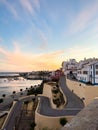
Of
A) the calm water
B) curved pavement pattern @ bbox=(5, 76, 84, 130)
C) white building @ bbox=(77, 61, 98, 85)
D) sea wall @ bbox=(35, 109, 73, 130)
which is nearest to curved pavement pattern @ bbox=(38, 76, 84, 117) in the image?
curved pavement pattern @ bbox=(5, 76, 84, 130)

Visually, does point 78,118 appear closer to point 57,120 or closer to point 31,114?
point 57,120

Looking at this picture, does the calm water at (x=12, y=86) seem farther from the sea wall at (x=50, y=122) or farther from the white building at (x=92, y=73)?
the sea wall at (x=50, y=122)

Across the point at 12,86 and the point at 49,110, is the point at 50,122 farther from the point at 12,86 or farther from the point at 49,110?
the point at 12,86

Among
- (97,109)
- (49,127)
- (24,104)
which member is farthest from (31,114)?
(97,109)

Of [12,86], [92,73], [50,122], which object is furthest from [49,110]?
[12,86]

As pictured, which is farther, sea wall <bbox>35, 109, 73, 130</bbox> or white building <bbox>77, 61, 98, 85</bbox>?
white building <bbox>77, 61, 98, 85</bbox>

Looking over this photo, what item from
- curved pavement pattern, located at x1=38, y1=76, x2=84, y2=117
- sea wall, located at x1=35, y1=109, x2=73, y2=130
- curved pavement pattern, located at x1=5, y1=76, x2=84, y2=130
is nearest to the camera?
sea wall, located at x1=35, y1=109, x2=73, y2=130

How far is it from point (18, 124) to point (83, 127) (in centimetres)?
1283

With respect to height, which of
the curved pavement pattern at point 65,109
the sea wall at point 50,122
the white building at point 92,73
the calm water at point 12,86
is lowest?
the sea wall at point 50,122

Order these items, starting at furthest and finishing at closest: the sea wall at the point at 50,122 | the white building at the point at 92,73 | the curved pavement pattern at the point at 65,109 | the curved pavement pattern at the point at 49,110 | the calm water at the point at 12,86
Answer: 1. the calm water at the point at 12,86
2. the white building at the point at 92,73
3. the curved pavement pattern at the point at 49,110
4. the curved pavement pattern at the point at 65,109
5. the sea wall at the point at 50,122

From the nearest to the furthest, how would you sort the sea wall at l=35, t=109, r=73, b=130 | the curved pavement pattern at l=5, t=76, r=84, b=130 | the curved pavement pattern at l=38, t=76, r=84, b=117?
the sea wall at l=35, t=109, r=73, b=130 < the curved pavement pattern at l=38, t=76, r=84, b=117 < the curved pavement pattern at l=5, t=76, r=84, b=130

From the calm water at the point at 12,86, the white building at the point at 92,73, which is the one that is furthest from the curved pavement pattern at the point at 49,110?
the calm water at the point at 12,86

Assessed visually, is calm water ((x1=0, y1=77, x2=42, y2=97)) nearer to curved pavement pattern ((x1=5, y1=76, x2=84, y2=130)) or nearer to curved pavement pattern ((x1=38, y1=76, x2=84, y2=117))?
curved pavement pattern ((x1=5, y1=76, x2=84, y2=130))

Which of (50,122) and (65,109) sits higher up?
(65,109)
